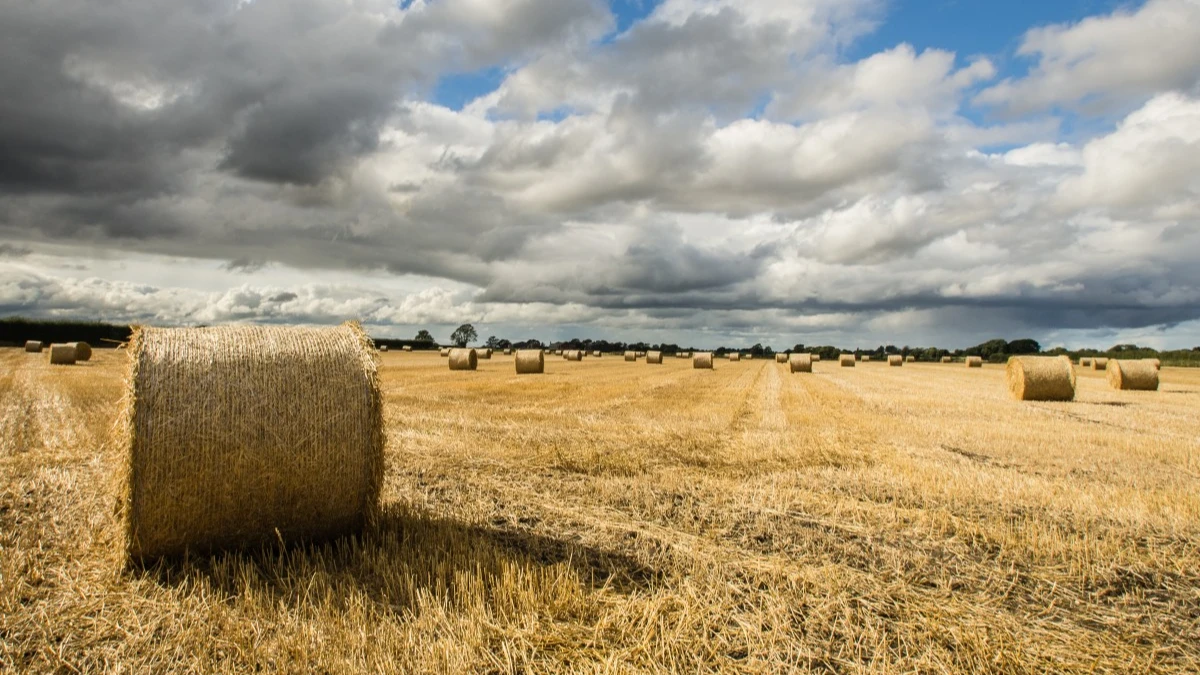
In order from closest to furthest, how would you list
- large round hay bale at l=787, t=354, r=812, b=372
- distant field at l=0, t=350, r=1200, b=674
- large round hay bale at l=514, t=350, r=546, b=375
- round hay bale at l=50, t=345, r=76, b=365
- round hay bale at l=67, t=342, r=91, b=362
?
1. distant field at l=0, t=350, r=1200, b=674
2. large round hay bale at l=514, t=350, r=546, b=375
3. round hay bale at l=50, t=345, r=76, b=365
4. round hay bale at l=67, t=342, r=91, b=362
5. large round hay bale at l=787, t=354, r=812, b=372

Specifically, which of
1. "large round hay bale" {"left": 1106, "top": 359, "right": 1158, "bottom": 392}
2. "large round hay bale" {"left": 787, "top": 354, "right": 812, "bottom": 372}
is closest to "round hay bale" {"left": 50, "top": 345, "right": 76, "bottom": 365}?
"large round hay bale" {"left": 787, "top": 354, "right": 812, "bottom": 372}

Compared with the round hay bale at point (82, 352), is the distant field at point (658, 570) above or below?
below

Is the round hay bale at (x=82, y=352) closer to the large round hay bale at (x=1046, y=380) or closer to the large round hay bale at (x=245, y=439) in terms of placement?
the large round hay bale at (x=245, y=439)

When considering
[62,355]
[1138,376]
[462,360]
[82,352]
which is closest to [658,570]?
[1138,376]

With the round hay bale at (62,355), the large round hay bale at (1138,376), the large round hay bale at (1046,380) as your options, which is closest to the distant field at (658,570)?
the large round hay bale at (1046,380)

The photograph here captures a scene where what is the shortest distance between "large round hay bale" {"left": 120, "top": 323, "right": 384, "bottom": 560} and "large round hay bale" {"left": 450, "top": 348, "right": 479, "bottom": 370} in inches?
1021

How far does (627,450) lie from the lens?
980 cm

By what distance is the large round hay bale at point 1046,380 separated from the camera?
18969 millimetres

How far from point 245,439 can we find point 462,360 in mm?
26760

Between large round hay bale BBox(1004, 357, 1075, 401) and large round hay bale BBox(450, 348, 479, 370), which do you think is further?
large round hay bale BBox(450, 348, 479, 370)

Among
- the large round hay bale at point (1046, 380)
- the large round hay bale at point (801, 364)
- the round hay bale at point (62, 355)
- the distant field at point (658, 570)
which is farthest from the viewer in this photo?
the large round hay bale at point (801, 364)

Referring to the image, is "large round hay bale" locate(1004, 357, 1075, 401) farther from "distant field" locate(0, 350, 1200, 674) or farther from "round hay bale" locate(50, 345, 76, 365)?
"round hay bale" locate(50, 345, 76, 365)

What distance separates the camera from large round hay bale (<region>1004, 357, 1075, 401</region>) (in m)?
19.0

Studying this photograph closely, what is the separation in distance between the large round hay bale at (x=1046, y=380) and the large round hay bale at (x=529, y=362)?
17.2 metres
